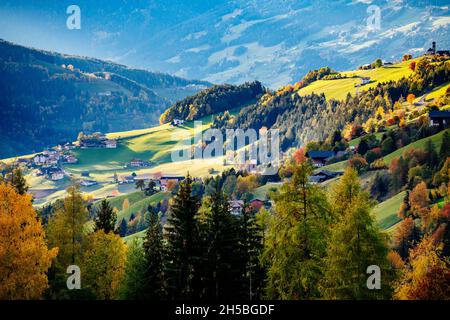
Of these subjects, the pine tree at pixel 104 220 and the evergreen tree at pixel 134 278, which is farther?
the pine tree at pixel 104 220

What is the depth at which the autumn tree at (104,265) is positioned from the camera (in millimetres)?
66875

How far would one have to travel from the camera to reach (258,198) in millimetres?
180750

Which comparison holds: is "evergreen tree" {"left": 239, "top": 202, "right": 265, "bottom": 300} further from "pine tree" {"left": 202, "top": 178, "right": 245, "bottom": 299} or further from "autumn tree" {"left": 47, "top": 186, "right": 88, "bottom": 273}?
"autumn tree" {"left": 47, "top": 186, "right": 88, "bottom": 273}

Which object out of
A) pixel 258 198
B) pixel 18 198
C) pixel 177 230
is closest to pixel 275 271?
pixel 177 230

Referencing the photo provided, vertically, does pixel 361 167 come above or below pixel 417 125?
below

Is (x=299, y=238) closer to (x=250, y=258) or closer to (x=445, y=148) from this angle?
(x=250, y=258)

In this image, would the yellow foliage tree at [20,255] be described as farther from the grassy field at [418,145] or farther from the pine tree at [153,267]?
the grassy field at [418,145]

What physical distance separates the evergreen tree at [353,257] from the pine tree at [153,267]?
17.3 meters

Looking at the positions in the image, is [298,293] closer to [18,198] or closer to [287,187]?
[287,187]

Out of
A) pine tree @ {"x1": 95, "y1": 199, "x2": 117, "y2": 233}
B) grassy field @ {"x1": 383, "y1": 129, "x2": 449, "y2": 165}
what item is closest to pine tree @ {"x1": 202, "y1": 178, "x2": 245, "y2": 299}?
pine tree @ {"x1": 95, "y1": 199, "x2": 117, "y2": 233}

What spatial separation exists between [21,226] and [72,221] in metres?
10.5

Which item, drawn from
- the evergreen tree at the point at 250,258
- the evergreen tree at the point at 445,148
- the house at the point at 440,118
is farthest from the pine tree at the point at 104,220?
the house at the point at 440,118
